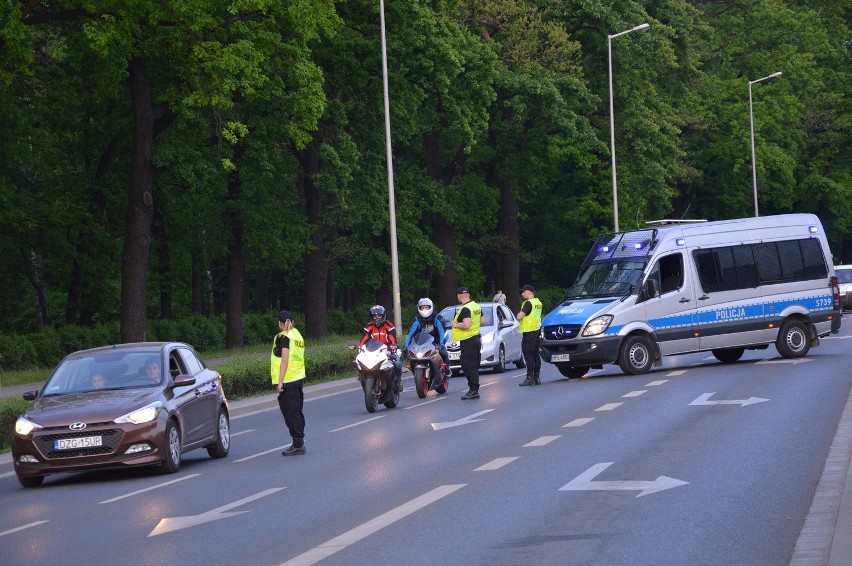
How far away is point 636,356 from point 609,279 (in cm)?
173

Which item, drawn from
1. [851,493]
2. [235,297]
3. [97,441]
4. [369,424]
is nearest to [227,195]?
[235,297]

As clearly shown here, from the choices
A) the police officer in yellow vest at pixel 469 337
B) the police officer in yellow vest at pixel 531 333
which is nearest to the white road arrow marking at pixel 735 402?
the police officer in yellow vest at pixel 469 337

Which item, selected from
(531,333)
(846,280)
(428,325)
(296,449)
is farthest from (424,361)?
(846,280)

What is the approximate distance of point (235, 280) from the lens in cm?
4997

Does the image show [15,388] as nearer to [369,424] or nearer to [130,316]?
[130,316]

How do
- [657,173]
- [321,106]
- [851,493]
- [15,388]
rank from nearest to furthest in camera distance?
[851,493] → [15,388] → [321,106] → [657,173]

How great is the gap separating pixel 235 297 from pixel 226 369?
2149 cm

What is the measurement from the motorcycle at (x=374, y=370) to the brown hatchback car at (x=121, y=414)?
5.45 metres

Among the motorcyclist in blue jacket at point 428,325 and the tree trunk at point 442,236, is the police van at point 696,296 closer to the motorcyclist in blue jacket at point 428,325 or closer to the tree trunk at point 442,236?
the motorcyclist in blue jacket at point 428,325

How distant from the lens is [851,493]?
11.4m

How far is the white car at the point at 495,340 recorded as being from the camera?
34250 mm

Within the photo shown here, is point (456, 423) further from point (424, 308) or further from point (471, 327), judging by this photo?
point (424, 308)

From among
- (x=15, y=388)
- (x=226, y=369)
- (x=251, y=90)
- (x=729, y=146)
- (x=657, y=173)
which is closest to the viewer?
(x=226, y=369)

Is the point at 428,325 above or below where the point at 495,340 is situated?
above
